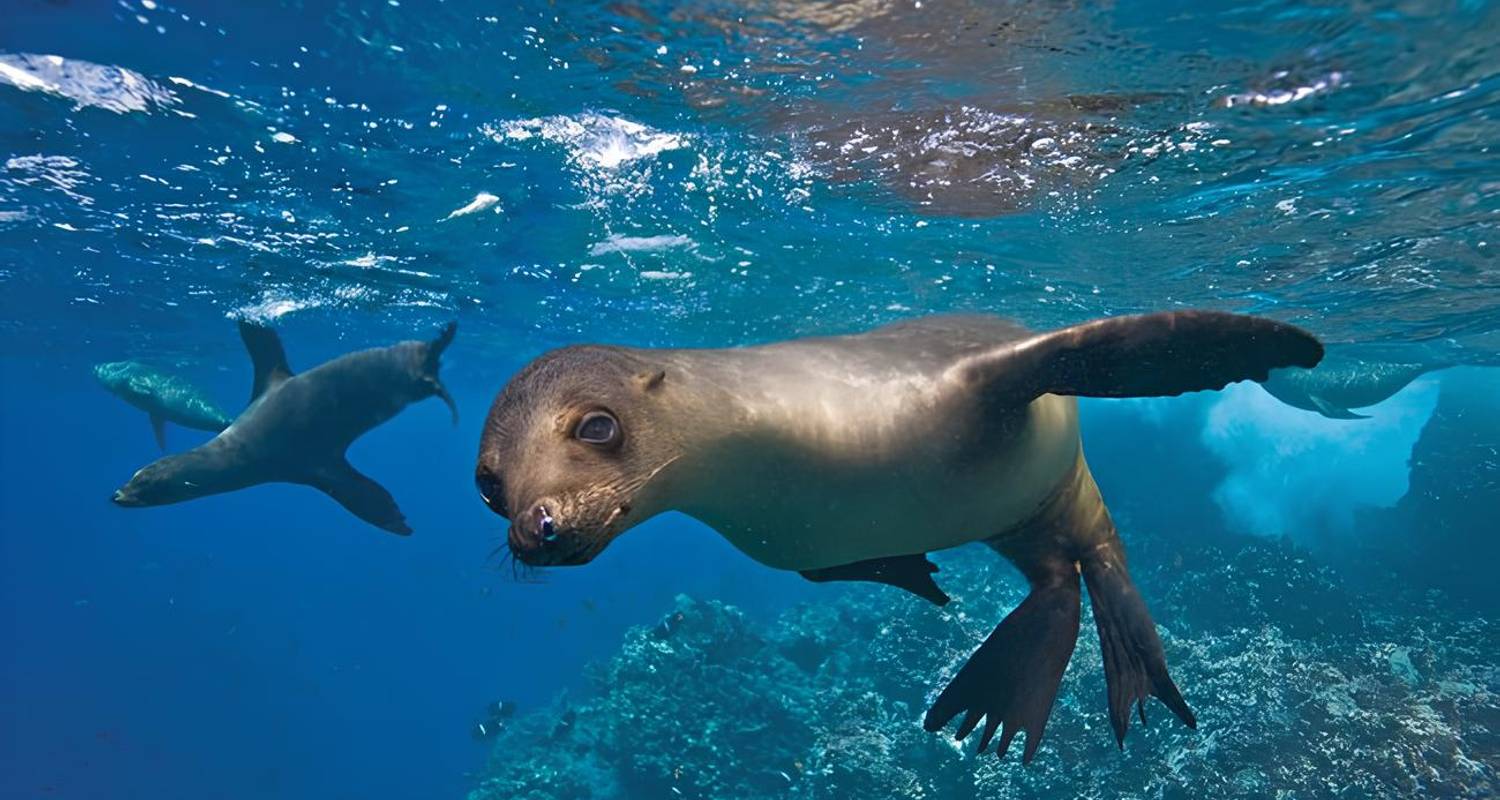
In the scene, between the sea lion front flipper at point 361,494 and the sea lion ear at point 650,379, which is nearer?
the sea lion ear at point 650,379

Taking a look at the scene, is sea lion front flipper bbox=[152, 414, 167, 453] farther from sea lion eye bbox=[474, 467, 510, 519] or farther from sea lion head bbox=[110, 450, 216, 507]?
→ sea lion eye bbox=[474, 467, 510, 519]

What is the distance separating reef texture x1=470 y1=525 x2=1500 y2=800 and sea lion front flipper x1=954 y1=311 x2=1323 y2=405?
7.40 m

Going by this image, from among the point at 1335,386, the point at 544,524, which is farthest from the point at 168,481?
the point at 1335,386

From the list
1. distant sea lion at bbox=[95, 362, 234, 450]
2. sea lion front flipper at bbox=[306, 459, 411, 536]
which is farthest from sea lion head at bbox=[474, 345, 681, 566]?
distant sea lion at bbox=[95, 362, 234, 450]

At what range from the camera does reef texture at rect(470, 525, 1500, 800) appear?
28.6ft

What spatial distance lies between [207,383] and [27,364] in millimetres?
5618

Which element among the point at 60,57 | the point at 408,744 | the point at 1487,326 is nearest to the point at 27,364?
the point at 408,744

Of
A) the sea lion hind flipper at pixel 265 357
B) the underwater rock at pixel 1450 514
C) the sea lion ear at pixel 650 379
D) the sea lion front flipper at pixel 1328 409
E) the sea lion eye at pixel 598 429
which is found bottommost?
the underwater rock at pixel 1450 514

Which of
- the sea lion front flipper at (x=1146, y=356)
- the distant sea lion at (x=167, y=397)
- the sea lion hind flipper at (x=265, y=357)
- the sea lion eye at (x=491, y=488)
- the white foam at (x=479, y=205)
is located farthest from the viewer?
the distant sea lion at (x=167, y=397)

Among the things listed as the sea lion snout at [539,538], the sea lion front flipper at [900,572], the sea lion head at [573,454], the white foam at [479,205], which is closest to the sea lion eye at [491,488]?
the sea lion head at [573,454]

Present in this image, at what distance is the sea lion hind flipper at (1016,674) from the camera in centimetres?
355

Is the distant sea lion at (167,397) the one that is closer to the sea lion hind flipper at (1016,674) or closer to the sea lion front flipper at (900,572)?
the sea lion front flipper at (900,572)

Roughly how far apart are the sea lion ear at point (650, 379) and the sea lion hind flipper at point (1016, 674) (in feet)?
7.21

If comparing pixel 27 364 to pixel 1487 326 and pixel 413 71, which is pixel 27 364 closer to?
pixel 413 71
